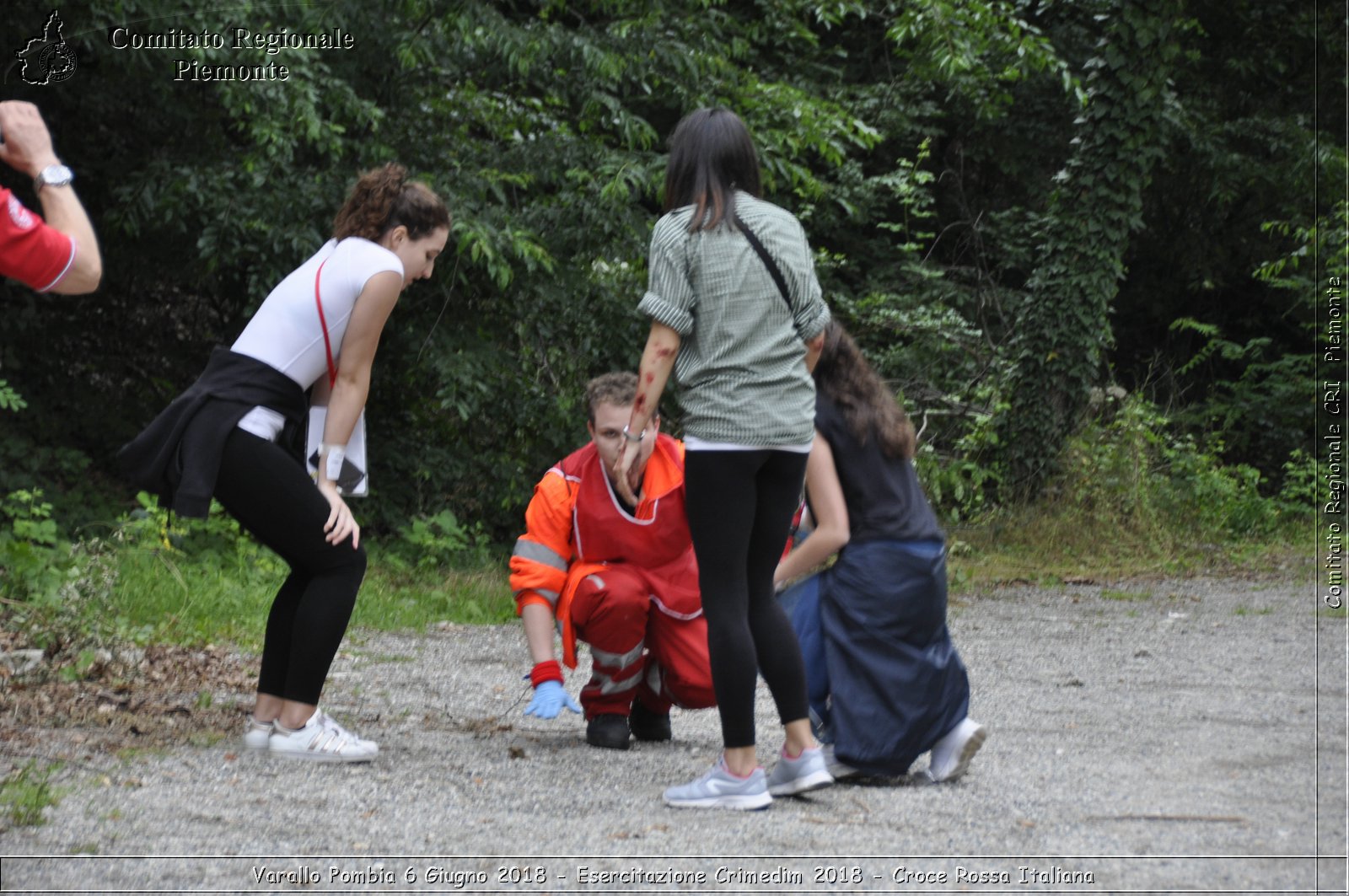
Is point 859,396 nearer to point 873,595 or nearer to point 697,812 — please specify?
point 873,595

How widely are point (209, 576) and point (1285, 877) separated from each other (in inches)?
223

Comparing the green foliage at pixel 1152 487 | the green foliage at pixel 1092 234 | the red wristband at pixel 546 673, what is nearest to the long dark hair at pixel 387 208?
the red wristband at pixel 546 673

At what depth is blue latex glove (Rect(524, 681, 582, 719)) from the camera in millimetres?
3971

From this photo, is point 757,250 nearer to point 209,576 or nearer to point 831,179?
point 209,576

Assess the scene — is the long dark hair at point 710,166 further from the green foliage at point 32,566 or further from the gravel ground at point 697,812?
the green foliage at point 32,566

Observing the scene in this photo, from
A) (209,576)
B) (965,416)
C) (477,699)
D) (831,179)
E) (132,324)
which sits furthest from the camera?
(831,179)

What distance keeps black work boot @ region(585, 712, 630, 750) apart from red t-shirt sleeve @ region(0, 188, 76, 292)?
91.5 inches

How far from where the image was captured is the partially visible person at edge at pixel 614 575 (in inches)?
167

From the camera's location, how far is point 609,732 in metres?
4.38

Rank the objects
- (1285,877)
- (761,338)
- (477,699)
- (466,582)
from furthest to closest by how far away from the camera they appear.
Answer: (466,582), (477,699), (761,338), (1285,877)

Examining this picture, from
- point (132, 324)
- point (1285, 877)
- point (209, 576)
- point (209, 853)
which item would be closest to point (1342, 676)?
point (1285, 877)

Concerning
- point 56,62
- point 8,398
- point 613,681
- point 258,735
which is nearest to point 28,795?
point 258,735

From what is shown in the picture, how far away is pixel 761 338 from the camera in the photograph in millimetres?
3459

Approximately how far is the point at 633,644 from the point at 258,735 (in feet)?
3.75
